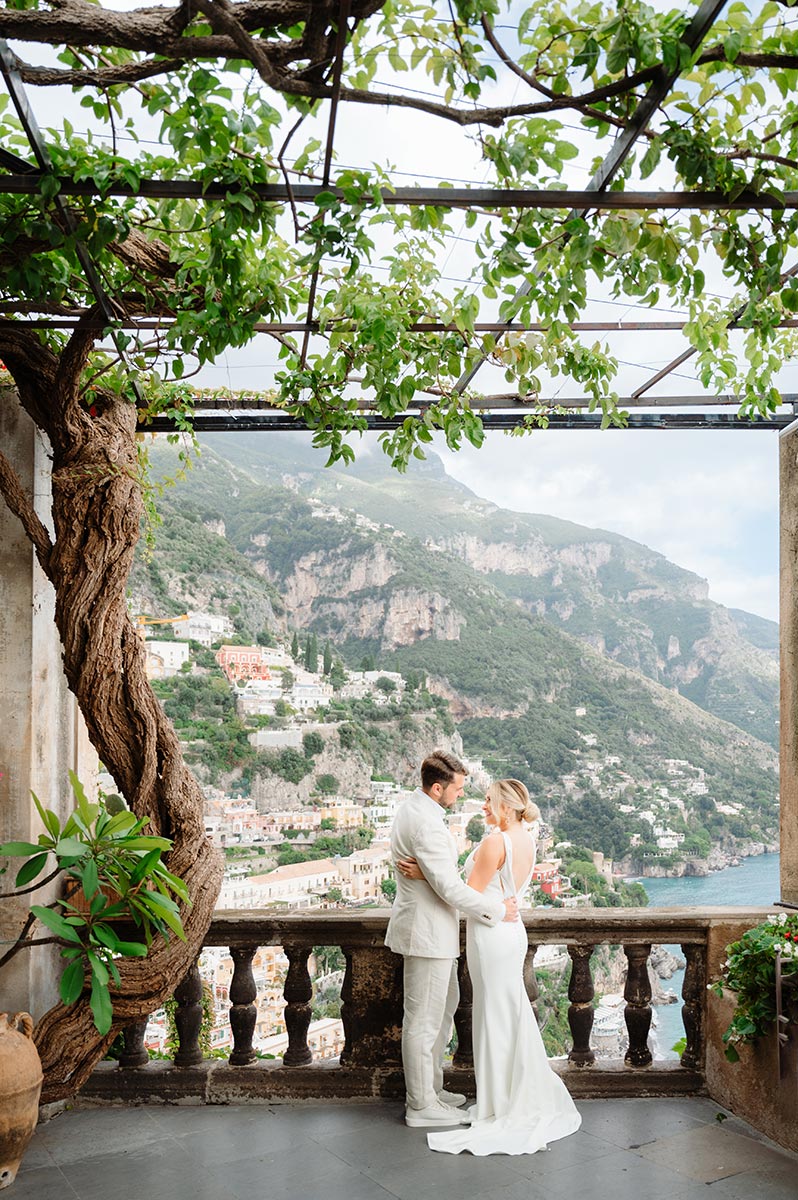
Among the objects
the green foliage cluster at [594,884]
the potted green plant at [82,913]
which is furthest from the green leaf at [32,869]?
the green foliage cluster at [594,884]

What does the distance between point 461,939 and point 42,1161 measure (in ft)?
5.75

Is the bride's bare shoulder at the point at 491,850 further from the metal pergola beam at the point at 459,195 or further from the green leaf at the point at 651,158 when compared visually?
the green leaf at the point at 651,158

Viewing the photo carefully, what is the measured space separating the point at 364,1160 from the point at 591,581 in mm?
22791

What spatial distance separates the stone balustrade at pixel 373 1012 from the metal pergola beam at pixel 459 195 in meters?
2.85

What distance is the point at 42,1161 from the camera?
345 centimetres

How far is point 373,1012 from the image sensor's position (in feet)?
13.5

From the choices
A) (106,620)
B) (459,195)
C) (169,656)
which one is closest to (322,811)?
(169,656)

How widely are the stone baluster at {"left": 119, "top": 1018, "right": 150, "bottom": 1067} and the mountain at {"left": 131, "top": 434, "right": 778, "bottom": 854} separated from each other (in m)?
12.6

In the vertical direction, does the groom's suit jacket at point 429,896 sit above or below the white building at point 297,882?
above

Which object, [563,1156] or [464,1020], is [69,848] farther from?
[563,1156]


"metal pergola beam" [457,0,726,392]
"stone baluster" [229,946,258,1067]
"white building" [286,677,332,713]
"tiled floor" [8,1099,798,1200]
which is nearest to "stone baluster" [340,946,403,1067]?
"tiled floor" [8,1099,798,1200]

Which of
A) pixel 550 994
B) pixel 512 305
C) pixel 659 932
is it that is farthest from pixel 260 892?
pixel 512 305

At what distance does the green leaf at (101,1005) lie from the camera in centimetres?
327

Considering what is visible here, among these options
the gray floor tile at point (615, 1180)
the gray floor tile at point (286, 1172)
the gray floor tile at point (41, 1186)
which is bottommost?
the gray floor tile at point (41, 1186)
